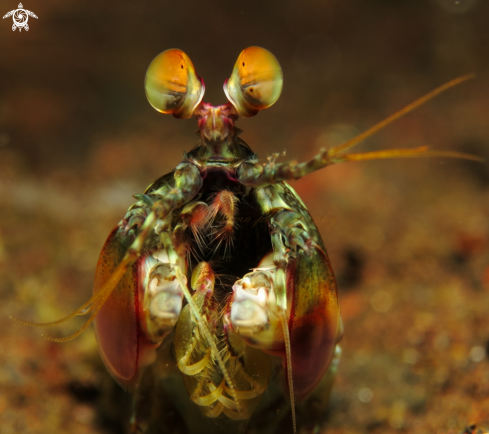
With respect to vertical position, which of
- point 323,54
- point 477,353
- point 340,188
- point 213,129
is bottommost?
point 477,353

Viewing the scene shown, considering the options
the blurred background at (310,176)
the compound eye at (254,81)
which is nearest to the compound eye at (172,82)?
the compound eye at (254,81)

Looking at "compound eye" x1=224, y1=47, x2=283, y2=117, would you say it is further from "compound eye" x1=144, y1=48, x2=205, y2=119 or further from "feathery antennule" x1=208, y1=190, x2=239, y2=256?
"feathery antennule" x1=208, y1=190, x2=239, y2=256

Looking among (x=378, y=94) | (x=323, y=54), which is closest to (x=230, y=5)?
(x=323, y=54)

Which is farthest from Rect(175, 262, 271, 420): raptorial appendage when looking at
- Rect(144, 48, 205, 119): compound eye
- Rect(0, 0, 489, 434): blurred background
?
Rect(0, 0, 489, 434): blurred background

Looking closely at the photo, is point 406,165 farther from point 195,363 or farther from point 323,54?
point 195,363

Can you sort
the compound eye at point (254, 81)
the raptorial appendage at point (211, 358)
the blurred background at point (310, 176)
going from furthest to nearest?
the blurred background at point (310, 176), the compound eye at point (254, 81), the raptorial appendage at point (211, 358)

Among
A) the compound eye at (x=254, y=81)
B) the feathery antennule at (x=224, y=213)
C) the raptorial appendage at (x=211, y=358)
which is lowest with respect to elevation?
the raptorial appendage at (x=211, y=358)

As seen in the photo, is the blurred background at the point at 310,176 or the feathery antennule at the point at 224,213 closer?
the feathery antennule at the point at 224,213

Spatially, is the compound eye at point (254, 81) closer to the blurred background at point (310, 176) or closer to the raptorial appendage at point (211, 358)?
the raptorial appendage at point (211, 358)
